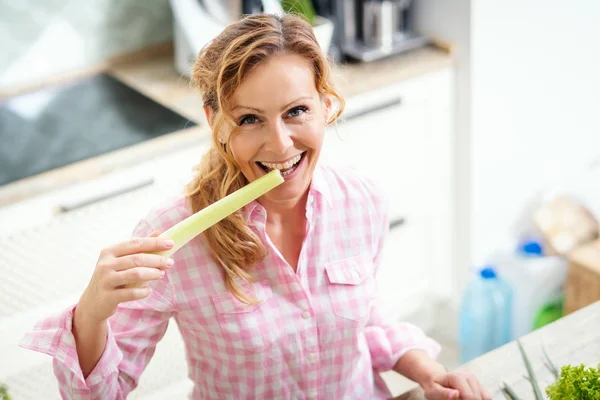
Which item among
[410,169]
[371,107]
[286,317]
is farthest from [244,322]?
[410,169]

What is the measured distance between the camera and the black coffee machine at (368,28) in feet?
8.04

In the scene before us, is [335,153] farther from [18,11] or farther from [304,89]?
[304,89]

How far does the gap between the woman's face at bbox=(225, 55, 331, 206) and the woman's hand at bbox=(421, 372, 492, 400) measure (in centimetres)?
37

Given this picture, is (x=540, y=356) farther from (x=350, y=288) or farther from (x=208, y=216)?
(x=208, y=216)

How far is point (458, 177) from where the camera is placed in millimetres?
2633

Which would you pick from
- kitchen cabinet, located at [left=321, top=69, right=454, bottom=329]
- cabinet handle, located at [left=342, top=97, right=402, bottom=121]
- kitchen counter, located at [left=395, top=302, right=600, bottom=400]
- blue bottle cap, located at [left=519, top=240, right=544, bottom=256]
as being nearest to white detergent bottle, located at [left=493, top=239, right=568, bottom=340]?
blue bottle cap, located at [left=519, top=240, right=544, bottom=256]

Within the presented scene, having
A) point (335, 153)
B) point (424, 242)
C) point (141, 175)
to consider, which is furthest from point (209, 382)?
point (424, 242)

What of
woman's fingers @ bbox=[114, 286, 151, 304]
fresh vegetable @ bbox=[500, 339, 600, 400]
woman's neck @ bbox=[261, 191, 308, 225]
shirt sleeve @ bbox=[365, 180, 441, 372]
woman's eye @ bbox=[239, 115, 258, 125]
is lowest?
shirt sleeve @ bbox=[365, 180, 441, 372]

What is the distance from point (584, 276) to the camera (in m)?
2.49

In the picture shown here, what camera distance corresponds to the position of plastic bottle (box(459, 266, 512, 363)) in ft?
8.69

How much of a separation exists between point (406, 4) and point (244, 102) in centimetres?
149

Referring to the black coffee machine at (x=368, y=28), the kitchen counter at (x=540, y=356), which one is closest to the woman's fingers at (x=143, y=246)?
the kitchen counter at (x=540, y=356)

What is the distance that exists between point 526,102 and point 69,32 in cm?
141

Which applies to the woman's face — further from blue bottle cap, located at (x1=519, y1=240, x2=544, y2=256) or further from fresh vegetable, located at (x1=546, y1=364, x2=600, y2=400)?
blue bottle cap, located at (x1=519, y1=240, x2=544, y2=256)
